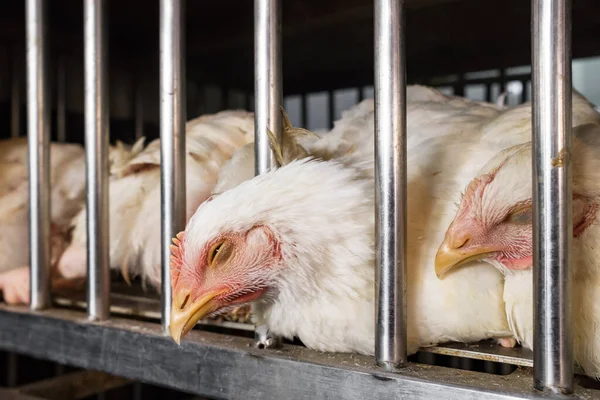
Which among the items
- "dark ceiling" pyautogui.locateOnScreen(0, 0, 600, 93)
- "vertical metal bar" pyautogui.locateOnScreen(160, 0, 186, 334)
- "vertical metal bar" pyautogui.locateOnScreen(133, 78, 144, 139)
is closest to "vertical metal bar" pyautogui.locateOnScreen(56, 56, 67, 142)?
"dark ceiling" pyautogui.locateOnScreen(0, 0, 600, 93)

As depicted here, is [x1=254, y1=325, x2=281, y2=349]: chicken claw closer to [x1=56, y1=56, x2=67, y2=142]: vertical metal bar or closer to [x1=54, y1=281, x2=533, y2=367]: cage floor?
[x1=54, y1=281, x2=533, y2=367]: cage floor

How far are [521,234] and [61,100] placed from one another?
1.62 metres

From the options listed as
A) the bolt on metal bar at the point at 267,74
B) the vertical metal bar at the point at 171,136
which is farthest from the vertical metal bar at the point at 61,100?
the bolt on metal bar at the point at 267,74

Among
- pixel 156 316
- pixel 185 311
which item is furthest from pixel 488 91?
pixel 185 311

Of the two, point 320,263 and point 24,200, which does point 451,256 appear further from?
point 24,200

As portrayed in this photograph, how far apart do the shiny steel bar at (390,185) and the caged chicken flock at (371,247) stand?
47 mm

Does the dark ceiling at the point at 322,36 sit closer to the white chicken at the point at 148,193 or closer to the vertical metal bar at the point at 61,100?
the vertical metal bar at the point at 61,100

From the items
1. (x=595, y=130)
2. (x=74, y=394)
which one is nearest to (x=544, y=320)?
(x=595, y=130)

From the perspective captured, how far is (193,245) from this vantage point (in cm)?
67

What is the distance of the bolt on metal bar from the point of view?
74cm

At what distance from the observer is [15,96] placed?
1.72m

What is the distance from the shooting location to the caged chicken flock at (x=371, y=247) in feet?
2.09

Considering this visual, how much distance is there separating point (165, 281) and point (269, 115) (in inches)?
11.3

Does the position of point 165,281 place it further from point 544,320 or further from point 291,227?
point 544,320
